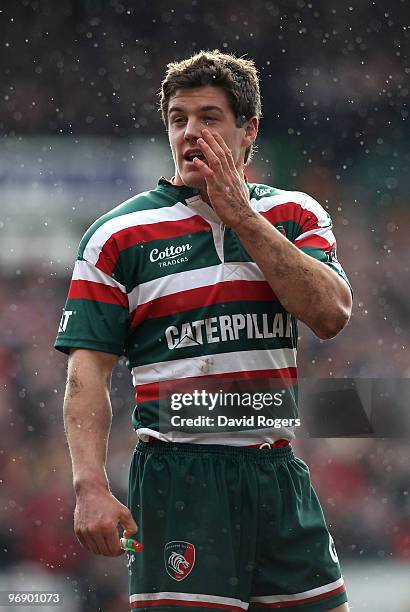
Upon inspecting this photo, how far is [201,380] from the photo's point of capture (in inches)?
88.5

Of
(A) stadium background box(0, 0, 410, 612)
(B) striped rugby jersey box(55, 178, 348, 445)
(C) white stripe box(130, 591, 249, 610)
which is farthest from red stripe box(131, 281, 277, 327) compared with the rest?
(A) stadium background box(0, 0, 410, 612)

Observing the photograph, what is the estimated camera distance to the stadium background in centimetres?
599

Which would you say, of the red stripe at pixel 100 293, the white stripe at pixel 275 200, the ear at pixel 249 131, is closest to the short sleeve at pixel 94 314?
the red stripe at pixel 100 293

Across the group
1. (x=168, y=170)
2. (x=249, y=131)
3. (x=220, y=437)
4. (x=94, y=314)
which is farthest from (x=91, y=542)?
(x=168, y=170)

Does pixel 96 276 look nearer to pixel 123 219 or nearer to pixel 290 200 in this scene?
pixel 123 219

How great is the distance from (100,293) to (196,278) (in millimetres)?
210

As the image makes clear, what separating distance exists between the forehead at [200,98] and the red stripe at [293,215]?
0.83ft

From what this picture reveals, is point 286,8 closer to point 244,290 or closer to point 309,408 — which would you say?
point 309,408

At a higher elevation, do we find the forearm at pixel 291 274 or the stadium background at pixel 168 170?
the stadium background at pixel 168 170

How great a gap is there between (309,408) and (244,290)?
2.49 ft

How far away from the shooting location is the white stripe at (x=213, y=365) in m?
2.24

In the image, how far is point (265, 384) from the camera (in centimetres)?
227

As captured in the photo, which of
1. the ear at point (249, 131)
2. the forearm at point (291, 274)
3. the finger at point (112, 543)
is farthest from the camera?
the ear at point (249, 131)

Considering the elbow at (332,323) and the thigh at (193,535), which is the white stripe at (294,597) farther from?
the elbow at (332,323)
